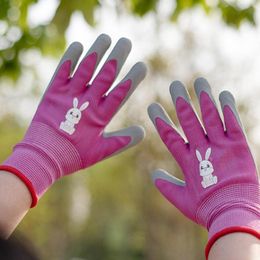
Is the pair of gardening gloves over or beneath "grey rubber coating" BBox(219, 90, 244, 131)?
beneath

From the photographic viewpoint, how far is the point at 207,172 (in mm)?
1550

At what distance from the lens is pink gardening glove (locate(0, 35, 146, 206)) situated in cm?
162

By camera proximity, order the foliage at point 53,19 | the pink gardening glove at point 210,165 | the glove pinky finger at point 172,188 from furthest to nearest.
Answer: the foliage at point 53,19 < the glove pinky finger at point 172,188 < the pink gardening glove at point 210,165

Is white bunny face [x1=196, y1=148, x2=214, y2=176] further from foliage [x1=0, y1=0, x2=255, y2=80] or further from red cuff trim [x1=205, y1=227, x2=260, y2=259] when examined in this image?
foliage [x1=0, y1=0, x2=255, y2=80]

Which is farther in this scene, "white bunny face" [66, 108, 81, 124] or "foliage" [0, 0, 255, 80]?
"foliage" [0, 0, 255, 80]

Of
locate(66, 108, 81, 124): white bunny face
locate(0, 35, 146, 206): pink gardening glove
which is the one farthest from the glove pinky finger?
locate(66, 108, 81, 124): white bunny face

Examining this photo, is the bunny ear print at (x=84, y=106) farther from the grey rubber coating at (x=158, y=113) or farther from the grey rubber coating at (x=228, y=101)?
the grey rubber coating at (x=228, y=101)

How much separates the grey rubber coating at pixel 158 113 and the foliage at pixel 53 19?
1514 mm

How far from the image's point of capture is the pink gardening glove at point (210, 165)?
1.49m

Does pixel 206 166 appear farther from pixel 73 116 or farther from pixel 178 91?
pixel 73 116

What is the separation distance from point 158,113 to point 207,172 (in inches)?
7.5

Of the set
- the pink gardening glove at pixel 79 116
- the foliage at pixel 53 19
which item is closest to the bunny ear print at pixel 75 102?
the pink gardening glove at pixel 79 116

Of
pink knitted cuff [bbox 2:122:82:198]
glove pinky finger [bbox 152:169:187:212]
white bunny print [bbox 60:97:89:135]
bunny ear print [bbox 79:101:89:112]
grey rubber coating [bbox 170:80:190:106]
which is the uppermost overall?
grey rubber coating [bbox 170:80:190:106]

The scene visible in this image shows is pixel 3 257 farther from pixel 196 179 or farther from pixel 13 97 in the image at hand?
pixel 13 97
